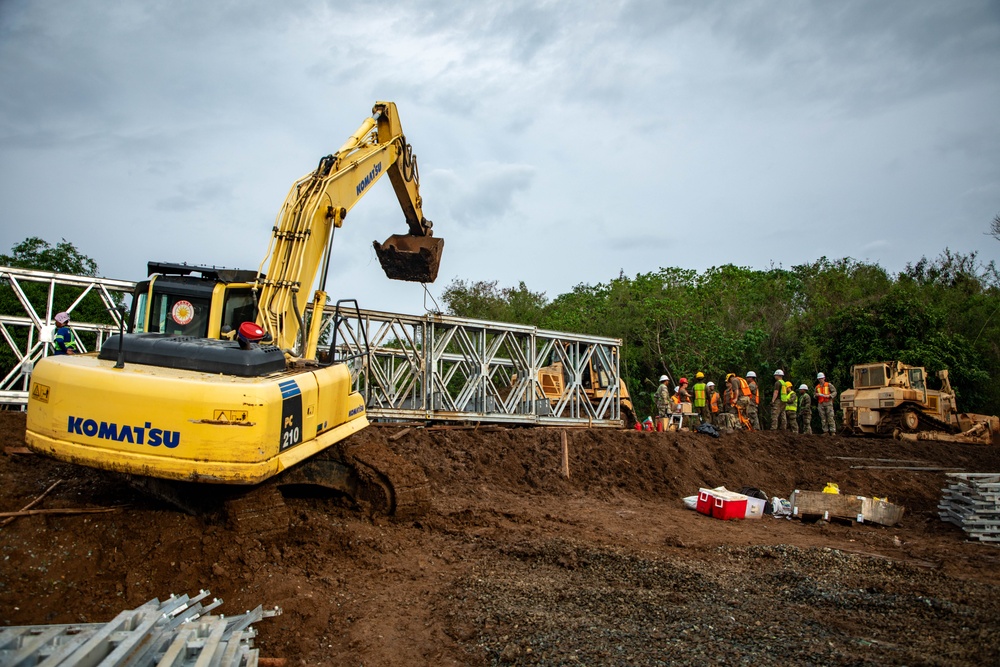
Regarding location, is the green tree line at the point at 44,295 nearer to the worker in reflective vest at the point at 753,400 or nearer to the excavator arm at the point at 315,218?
the excavator arm at the point at 315,218

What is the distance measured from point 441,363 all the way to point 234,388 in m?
10.3

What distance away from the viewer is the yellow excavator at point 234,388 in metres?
5.32

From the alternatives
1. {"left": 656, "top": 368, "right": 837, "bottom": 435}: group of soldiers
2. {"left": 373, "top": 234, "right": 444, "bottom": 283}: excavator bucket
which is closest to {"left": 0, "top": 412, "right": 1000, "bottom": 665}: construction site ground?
{"left": 373, "top": 234, "right": 444, "bottom": 283}: excavator bucket

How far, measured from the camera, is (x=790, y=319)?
34656mm

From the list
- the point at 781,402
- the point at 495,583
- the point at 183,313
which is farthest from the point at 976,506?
the point at 183,313

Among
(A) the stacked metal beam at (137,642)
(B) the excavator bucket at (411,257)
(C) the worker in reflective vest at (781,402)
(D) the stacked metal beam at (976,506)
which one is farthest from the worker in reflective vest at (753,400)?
(A) the stacked metal beam at (137,642)

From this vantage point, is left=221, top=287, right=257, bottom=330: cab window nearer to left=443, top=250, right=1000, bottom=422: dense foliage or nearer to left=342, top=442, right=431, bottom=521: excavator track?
left=342, top=442, right=431, bottom=521: excavator track

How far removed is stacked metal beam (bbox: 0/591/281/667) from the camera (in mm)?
3781

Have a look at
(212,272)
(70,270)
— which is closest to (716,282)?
(70,270)

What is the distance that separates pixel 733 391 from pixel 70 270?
28.5 metres

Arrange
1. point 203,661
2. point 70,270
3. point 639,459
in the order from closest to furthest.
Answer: point 203,661, point 639,459, point 70,270

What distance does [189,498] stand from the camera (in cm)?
645

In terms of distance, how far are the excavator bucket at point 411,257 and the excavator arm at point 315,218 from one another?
93cm

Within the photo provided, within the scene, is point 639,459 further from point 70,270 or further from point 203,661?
point 70,270
